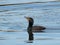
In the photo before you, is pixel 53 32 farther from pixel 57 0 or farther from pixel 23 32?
pixel 57 0

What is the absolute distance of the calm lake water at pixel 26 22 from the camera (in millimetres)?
19525

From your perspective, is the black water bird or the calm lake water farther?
the black water bird

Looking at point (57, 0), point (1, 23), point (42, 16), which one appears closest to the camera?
point (1, 23)

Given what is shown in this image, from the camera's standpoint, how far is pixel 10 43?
1866 centimetres

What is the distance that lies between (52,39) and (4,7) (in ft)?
51.8

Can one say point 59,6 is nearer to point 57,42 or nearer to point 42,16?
point 42,16

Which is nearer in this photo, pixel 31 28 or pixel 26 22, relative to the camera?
pixel 31 28

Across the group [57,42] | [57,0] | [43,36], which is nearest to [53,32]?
[43,36]

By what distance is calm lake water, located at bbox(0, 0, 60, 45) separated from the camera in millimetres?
19525

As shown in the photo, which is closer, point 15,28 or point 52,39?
point 52,39

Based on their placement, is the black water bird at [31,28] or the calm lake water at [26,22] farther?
the black water bird at [31,28]

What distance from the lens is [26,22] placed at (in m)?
26.0

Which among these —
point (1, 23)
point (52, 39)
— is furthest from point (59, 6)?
point (52, 39)

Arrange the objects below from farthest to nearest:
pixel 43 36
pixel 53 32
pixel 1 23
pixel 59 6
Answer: pixel 59 6
pixel 1 23
pixel 53 32
pixel 43 36
